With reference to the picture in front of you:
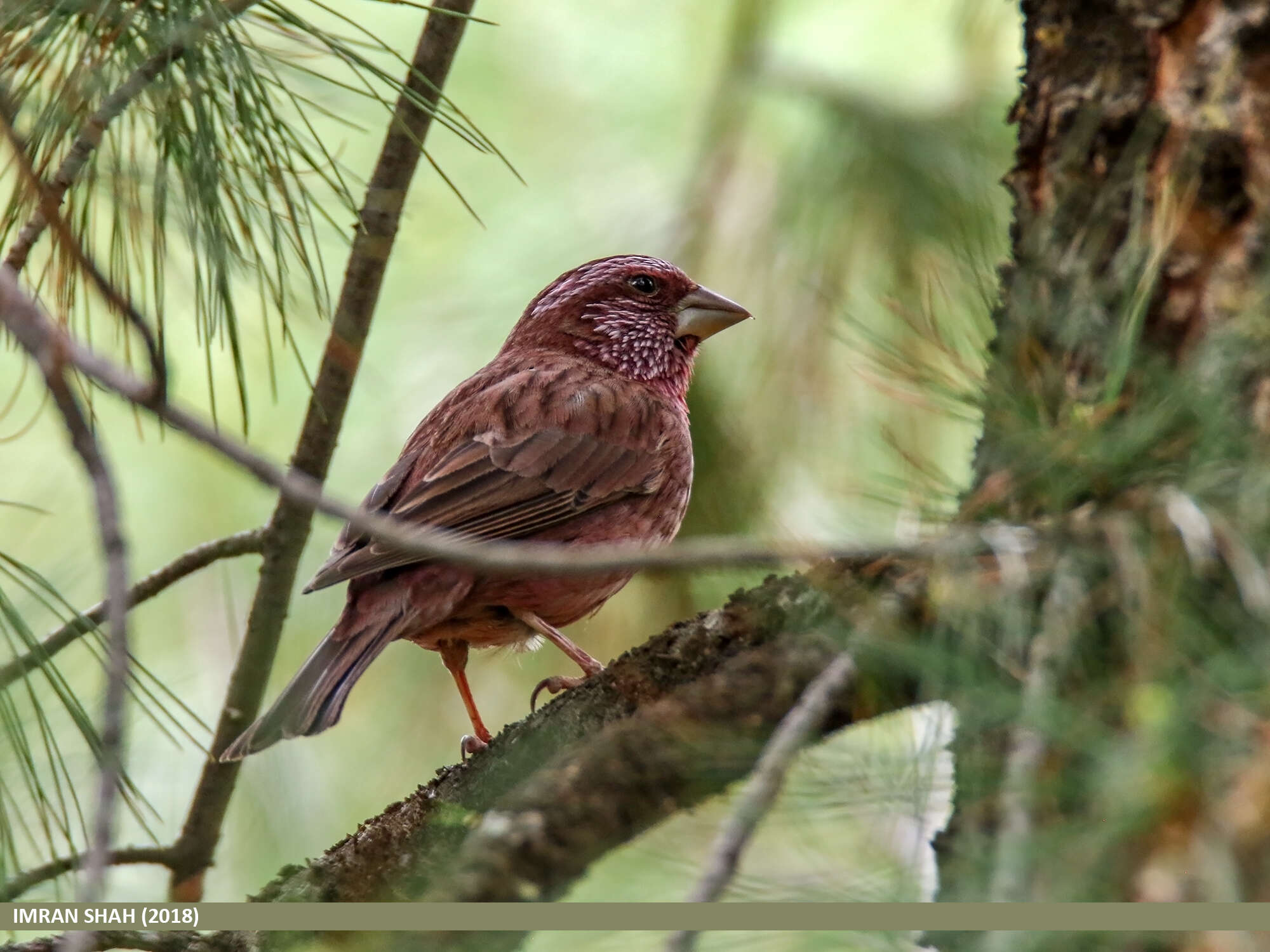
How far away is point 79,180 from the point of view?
292cm

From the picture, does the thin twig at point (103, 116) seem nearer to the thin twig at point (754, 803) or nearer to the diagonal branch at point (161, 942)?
the diagonal branch at point (161, 942)

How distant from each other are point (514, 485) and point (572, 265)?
171 cm

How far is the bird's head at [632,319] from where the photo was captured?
5164 mm

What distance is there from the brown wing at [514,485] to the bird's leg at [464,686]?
1.79 ft

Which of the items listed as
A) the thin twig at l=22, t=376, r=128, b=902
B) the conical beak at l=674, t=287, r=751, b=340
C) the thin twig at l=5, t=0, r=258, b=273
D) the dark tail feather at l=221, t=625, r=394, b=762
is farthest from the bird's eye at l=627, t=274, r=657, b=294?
the thin twig at l=22, t=376, r=128, b=902

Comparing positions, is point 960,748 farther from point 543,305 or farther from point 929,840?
point 543,305

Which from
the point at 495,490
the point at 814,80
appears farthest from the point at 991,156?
the point at 495,490

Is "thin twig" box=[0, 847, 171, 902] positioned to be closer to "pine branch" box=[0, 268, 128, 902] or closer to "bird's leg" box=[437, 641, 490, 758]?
"pine branch" box=[0, 268, 128, 902]

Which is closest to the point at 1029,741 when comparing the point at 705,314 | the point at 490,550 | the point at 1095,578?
→ the point at 1095,578

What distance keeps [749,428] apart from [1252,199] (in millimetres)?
2895

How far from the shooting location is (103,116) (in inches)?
102

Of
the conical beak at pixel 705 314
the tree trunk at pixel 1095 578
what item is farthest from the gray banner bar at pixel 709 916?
the conical beak at pixel 705 314

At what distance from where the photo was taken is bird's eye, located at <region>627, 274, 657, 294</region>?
5.26 metres

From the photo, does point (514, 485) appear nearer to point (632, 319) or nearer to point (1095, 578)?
point (632, 319)
